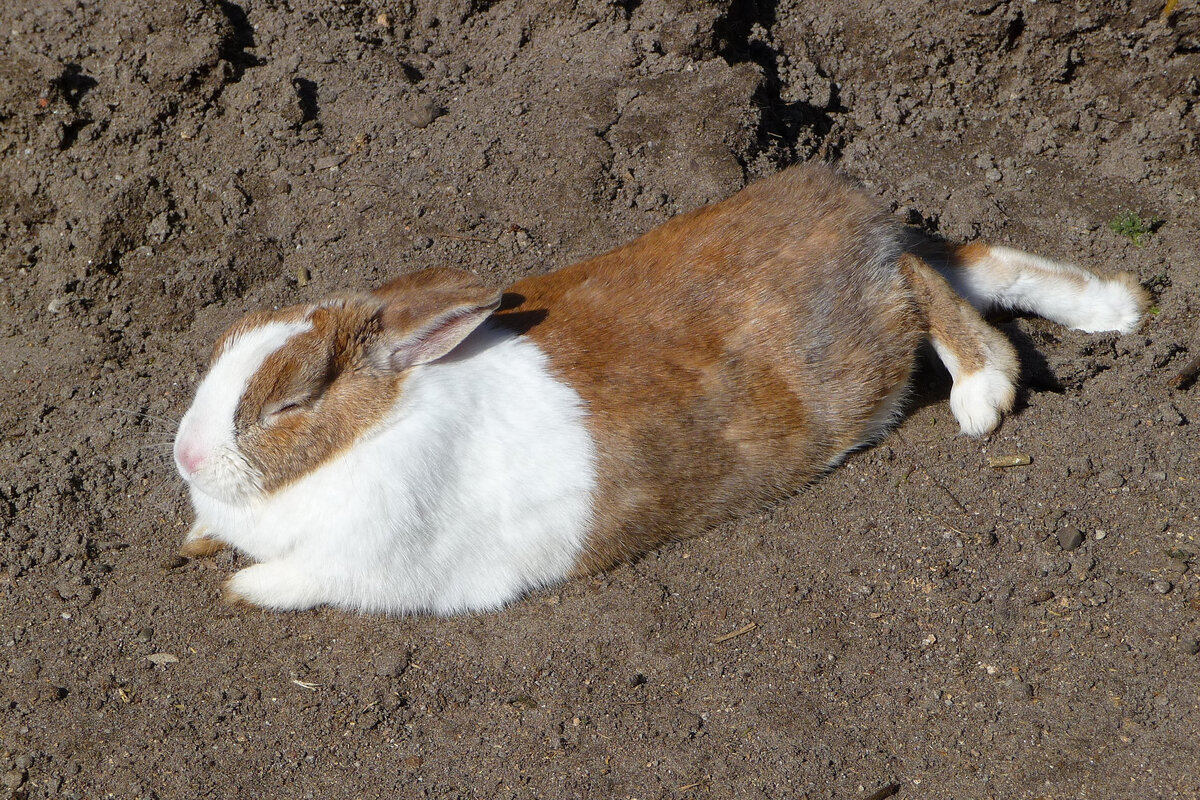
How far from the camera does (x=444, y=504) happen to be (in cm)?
360

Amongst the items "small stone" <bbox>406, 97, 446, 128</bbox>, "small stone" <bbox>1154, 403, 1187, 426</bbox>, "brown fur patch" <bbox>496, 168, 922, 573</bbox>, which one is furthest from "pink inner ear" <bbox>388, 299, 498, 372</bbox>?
"small stone" <bbox>1154, 403, 1187, 426</bbox>

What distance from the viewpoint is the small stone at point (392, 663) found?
3693 mm

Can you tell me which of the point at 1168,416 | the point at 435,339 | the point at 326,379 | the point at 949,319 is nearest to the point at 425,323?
the point at 435,339

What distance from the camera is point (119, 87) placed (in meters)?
5.29

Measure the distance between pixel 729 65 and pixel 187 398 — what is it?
11.2ft

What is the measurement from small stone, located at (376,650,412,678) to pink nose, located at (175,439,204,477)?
0.99 m

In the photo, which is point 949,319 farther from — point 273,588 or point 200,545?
point 200,545

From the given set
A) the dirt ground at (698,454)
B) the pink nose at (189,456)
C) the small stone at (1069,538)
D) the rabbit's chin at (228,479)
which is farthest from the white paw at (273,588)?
the small stone at (1069,538)

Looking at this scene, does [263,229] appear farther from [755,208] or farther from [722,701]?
[722,701]

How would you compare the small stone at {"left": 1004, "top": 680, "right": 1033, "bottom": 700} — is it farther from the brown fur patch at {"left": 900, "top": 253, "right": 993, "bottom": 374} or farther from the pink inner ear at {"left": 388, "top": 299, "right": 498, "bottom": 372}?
the pink inner ear at {"left": 388, "top": 299, "right": 498, "bottom": 372}

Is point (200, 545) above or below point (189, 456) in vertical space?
below

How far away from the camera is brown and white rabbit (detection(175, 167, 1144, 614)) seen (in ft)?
11.4

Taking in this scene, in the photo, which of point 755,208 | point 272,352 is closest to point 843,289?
point 755,208

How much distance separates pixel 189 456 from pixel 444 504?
0.88 metres
